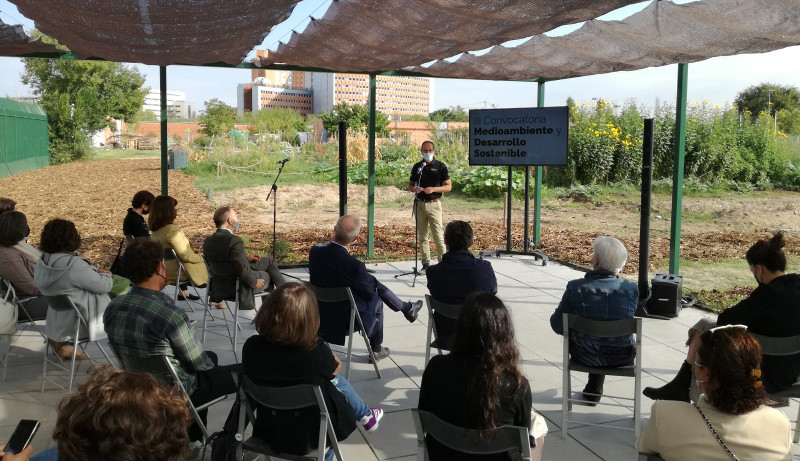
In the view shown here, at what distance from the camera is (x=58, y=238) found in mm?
4070

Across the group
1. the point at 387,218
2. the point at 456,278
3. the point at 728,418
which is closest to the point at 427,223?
the point at 456,278

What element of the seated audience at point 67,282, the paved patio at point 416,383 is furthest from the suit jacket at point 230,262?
the seated audience at point 67,282

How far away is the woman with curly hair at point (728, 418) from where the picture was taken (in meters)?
1.94

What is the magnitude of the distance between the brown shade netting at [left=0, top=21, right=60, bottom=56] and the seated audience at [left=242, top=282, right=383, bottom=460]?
14.2ft

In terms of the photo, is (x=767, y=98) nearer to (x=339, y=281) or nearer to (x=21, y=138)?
(x=21, y=138)

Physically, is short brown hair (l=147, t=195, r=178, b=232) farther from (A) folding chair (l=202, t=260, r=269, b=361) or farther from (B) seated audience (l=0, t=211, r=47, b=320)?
(B) seated audience (l=0, t=211, r=47, b=320)

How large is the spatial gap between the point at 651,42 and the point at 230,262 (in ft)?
13.0

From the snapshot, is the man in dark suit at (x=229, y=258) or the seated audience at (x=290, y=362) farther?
the man in dark suit at (x=229, y=258)

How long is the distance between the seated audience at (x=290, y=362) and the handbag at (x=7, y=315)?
2.37 metres

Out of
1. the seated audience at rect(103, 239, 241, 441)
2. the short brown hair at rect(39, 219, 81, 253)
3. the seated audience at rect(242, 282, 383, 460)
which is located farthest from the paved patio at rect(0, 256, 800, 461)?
the short brown hair at rect(39, 219, 81, 253)

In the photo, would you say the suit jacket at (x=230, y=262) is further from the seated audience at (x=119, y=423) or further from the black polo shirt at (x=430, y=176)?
the seated audience at (x=119, y=423)

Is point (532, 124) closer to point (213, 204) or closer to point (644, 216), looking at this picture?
point (644, 216)

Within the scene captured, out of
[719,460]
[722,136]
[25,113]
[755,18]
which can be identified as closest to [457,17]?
[755,18]

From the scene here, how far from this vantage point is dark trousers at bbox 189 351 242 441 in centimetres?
309
